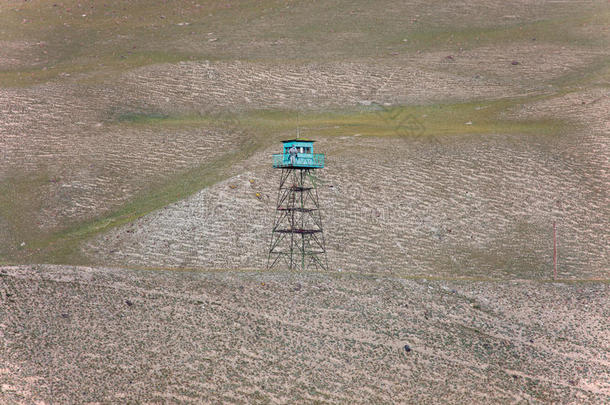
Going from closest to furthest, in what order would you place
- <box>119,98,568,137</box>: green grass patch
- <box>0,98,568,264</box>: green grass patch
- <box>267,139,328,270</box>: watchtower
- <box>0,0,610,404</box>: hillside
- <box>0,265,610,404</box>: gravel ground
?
<box>0,265,610,404</box>: gravel ground
<box>0,0,610,404</box>: hillside
<box>267,139,328,270</box>: watchtower
<box>0,98,568,264</box>: green grass patch
<box>119,98,568,137</box>: green grass patch

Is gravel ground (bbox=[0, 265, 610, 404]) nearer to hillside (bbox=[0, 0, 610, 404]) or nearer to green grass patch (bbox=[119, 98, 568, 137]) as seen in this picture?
hillside (bbox=[0, 0, 610, 404])

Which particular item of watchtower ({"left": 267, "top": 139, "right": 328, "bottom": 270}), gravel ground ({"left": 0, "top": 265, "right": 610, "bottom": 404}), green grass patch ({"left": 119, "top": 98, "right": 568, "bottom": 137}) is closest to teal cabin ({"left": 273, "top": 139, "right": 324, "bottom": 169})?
watchtower ({"left": 267, "top": 139, "right": 328, "bottom": 270})

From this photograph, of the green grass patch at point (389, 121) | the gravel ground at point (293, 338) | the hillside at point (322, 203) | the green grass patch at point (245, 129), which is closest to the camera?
the gravel ground at point (293, 338)

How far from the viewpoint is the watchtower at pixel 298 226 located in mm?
31266

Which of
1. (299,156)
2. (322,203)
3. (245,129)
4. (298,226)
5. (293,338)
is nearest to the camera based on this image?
(293,338)

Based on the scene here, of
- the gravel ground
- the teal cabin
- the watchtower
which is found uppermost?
the teal cabin

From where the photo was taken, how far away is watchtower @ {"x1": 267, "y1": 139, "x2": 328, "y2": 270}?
31266 mm

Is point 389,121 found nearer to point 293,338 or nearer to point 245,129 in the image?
point 245,129

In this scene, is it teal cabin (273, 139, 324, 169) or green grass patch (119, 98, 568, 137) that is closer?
teal cabin (273, 139, 324, 169)

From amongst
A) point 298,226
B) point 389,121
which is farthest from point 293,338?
point 389,121

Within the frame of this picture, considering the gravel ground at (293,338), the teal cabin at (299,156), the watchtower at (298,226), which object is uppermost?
the teal cabin at (299,156)

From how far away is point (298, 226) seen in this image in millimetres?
37938

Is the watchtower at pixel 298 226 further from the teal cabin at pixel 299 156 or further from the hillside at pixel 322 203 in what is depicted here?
the hillside at pixel 322 203

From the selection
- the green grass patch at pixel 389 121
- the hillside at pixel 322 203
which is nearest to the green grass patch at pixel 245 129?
the green grass patch at pixel 389 121
